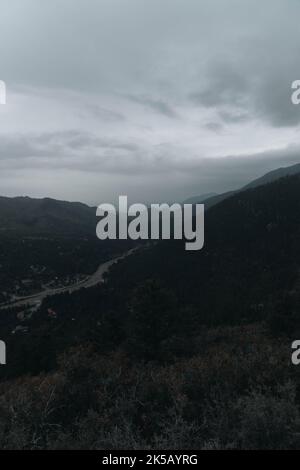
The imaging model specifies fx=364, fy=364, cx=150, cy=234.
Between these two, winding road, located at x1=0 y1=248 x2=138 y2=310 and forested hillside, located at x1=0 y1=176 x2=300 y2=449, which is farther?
winding road, located at x1=0 y1=248 x2=138 y2=310

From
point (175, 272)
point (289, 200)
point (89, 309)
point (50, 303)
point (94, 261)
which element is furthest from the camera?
point (94, 261)

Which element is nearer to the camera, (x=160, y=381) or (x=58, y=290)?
(x=160, y=381)

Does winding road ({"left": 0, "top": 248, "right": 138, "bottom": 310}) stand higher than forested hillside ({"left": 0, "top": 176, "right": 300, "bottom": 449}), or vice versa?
forested hillside ({"left": 0, "top": 176, "right": 300, "bottom": 449})

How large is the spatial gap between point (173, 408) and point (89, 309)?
2077 inches

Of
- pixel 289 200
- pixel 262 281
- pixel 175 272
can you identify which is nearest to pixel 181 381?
pixel 262 281

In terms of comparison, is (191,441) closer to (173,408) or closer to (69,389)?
(173,408)

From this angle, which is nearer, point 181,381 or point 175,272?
point 181,381

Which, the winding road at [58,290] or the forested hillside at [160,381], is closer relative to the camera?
the forested hillside at [160,381]

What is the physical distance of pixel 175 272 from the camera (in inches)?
2837

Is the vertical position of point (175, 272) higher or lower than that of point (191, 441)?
lower

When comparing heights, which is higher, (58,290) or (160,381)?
(160,381)

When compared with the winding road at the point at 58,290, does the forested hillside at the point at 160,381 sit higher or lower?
higher
